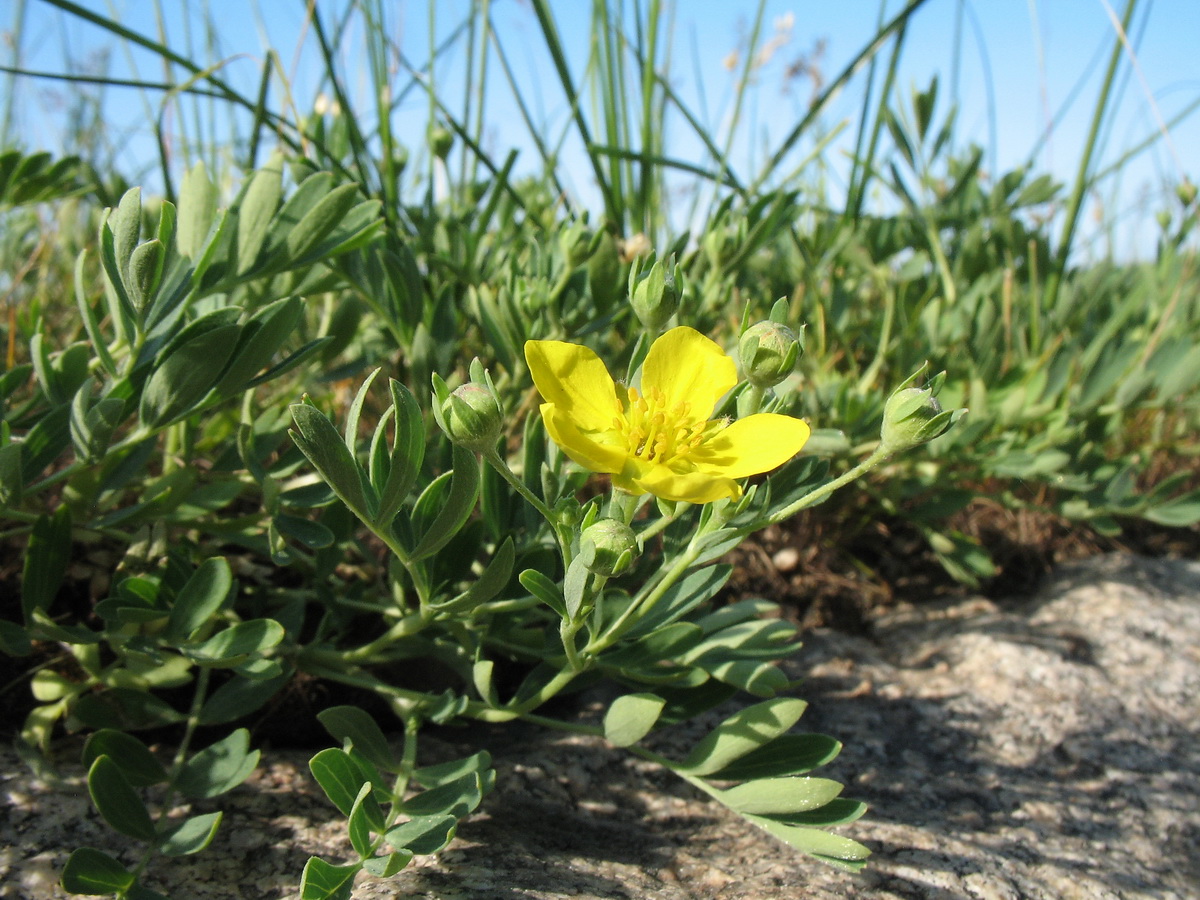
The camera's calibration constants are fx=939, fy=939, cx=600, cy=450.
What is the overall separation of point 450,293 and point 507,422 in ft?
0.80

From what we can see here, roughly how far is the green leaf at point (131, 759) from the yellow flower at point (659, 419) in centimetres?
66

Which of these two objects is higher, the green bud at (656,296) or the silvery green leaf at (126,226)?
the silvery green leaf at (126,226)

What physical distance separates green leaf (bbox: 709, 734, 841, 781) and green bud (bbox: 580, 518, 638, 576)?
1.47 ft

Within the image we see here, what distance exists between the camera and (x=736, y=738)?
111 centimetres

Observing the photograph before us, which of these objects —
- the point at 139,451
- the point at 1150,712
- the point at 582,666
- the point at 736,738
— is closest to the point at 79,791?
the point at 139,451

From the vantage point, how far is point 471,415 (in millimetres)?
869

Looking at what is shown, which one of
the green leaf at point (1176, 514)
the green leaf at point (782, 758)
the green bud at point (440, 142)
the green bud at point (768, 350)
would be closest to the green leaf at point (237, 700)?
the green leaf at point (782, 758)

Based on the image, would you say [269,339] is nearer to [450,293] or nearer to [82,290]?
[82,290]

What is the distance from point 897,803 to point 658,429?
29.5 inches

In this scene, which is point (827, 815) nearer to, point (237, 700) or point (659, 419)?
point (659, 419)

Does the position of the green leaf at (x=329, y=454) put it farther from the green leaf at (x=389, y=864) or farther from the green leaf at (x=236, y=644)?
the green leaf at (x=389, y=864)

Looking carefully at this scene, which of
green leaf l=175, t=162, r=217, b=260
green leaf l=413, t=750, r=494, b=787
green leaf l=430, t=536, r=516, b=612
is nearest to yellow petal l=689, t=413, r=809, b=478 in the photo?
green leaf l=430, t=536, r=516, b=612

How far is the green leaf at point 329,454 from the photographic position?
2.79 feet

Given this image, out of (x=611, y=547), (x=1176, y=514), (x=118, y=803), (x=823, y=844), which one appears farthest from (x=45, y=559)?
(x=1176, y=514)
